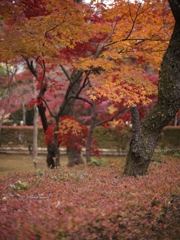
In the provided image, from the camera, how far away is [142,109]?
1045 cm

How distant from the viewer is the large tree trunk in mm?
4457

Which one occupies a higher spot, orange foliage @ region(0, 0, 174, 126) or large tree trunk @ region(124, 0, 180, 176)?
orange foliage @ region(0, 0, 174, 126)

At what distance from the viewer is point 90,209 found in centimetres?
262

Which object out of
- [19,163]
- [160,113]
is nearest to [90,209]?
[160,113]

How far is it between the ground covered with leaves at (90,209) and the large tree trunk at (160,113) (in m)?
0.48

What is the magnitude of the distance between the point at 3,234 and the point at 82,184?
1.39 m

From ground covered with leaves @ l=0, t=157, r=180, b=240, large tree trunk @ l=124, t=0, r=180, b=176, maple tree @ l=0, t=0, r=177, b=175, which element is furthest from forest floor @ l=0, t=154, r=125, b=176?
ground covered with leaves @ l=0, t=157, r=180, b=240

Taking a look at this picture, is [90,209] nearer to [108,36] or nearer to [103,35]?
[108,36]

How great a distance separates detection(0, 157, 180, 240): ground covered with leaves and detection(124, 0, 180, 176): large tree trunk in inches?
19.0

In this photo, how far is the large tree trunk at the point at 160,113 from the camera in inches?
175

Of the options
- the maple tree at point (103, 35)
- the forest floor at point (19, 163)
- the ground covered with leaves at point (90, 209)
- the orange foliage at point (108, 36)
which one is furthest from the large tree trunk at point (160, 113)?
the forest floor at point (19, 163)

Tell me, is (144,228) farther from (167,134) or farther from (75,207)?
(167,134)

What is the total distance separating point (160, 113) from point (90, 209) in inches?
98.1

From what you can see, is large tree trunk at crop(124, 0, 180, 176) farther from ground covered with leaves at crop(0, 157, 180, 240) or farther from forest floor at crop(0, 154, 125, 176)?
forest floor at crop(0, 154, 125, 176)
